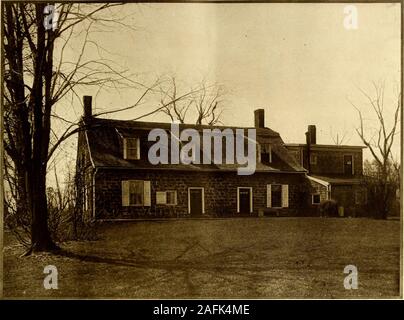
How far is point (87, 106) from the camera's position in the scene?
4.86m

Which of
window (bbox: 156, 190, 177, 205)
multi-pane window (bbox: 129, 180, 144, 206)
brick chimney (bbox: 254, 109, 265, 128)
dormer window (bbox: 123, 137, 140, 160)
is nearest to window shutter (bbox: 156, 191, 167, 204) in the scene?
window (bbox: 156, 190, 177, 205)

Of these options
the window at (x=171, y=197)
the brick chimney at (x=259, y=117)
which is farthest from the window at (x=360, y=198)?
the window at (x=171, y=197)

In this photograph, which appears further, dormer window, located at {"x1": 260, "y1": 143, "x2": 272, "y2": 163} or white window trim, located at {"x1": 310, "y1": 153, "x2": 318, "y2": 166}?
white window trim, located at {"x1": 310, "y1": 153, "x2": 318, "y2": 166}

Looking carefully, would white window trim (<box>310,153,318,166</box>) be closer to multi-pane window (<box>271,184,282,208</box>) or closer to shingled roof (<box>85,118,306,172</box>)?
shingled roof (<box>85,118,306,172</box>)

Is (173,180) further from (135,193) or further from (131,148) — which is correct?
(131,148)

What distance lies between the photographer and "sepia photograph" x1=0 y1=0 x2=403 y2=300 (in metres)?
4.77

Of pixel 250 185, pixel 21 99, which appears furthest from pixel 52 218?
pixel 250 185

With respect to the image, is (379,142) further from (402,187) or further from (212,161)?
(212,161)

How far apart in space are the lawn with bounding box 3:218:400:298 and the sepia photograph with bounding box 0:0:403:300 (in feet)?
0.05

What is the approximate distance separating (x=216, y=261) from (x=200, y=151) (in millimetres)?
1117

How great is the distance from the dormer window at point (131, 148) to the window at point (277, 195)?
4.69 ft

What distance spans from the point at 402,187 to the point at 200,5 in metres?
2.73

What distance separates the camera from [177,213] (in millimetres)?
4996

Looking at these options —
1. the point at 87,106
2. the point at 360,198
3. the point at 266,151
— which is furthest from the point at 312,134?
the point at 87,106
